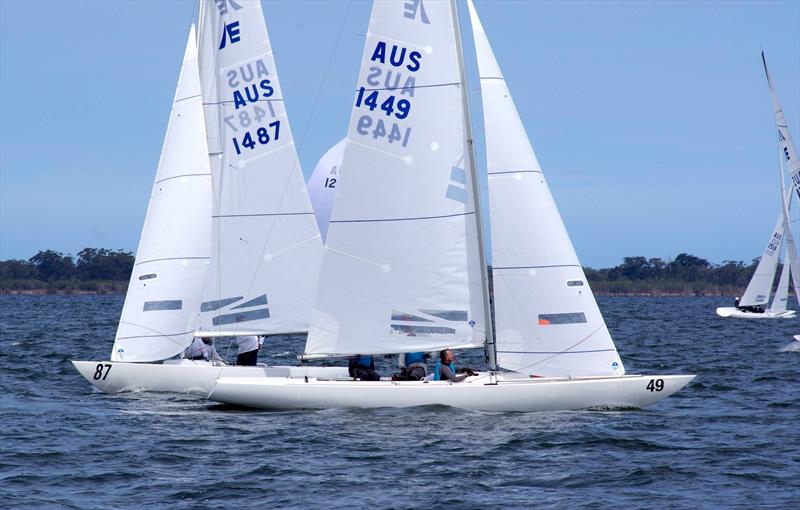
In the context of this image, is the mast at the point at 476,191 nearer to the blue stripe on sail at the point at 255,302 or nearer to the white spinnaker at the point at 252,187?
the white spinnaker at the point at 252,187

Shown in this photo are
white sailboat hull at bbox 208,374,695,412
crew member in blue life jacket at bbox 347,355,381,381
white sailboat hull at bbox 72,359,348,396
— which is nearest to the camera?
white sailboat hull at bbox 208,374,695,412

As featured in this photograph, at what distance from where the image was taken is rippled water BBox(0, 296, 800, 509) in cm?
1258

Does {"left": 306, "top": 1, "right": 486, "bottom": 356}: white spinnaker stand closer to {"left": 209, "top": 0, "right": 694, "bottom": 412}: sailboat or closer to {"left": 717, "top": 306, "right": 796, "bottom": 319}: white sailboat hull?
{"left": 209, "top": 0, "right": 694, "bottom": 412}: sailboat

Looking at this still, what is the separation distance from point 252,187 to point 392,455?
8.22 m

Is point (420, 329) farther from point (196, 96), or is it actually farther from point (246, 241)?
point (196, 96)

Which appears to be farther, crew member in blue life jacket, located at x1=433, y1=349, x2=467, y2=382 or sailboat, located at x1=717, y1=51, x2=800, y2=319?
sailboat, located at x1=717, y1=51, x2=800, y2=319

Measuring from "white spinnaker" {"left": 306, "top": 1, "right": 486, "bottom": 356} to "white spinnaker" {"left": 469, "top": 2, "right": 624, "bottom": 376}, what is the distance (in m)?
0.57

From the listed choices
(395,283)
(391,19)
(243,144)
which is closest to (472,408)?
(395,283)

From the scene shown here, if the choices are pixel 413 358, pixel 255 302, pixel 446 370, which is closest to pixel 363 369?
pixel 413 358

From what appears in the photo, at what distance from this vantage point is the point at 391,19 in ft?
58.4

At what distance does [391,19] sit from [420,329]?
4.57 meters

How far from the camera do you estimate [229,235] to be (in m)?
21.5

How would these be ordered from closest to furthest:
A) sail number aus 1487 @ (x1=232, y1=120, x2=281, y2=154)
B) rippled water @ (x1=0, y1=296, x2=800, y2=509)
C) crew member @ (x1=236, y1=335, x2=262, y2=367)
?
rippled water @ (x1=0, y1=296, x2=800, y2=509), sail number aus 1487 @ (x1=232, y1=120, x2=281, y2=154), crew member @ (x1=236, y1=335, x2=262, y2=367)

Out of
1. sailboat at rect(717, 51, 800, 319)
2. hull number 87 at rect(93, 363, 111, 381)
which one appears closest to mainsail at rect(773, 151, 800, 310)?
sailboat at rect(717, 51, 800, 319)
